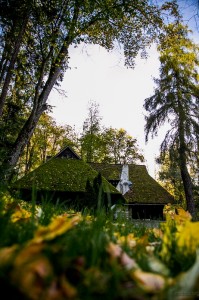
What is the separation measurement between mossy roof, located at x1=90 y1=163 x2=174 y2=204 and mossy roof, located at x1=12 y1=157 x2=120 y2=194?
17.7 feet

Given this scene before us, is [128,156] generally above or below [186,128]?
above

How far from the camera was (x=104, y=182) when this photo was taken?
19.0 metres

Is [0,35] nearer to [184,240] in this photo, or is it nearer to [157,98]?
[184,240]

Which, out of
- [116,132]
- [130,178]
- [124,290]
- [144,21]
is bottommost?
[124,290]

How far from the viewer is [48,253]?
79 cm

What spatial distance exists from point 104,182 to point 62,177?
4.41m

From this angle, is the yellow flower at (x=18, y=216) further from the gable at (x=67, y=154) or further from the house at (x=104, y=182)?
the gable at (x=67, y=154)

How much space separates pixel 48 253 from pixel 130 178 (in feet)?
97.2

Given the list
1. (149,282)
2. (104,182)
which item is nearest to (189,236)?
(149,282)

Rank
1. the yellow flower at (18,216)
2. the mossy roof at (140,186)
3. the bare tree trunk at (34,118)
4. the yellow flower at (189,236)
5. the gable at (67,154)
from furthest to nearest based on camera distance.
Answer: the gable at (67,154) < the mossy roof at (140,186) < the bare tree trunk at (34,118) < the yellow flower at (18,216) < the yellow flower at (189,236)

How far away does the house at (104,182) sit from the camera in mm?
20094

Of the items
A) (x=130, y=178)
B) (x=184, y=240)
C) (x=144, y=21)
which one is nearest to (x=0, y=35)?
(x=144, y=21)

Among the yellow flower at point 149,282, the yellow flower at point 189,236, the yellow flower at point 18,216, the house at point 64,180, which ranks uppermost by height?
the house at point 64,180

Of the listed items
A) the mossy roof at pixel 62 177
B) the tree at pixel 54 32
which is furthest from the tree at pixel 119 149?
the tree at pixel 54 32
